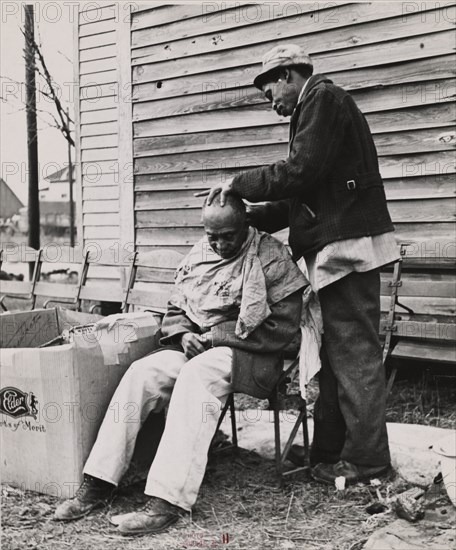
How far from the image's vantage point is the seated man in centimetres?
278

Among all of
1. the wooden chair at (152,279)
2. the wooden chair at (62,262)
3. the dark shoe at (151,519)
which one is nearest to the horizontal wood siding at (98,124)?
the wooden chair at (62,262)

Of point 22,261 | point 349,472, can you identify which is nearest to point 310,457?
point 349,472

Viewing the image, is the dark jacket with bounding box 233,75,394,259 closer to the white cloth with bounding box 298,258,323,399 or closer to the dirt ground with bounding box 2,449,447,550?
the white cloth with bounding box 298,258,323,399

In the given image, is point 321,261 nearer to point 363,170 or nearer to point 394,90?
point 363,170

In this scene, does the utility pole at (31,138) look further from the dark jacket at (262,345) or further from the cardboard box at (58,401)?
the dark jacket at (262,345)

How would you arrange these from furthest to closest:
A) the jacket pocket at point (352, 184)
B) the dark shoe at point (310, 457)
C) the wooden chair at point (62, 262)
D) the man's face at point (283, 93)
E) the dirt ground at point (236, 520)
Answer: the wooden chair at point (62, 262) < the dark shoe at point (310, 457) < the man's face at point (283, 93) < the jacket pocket at point (352, 184) < the dirt ground at point (236, 520)

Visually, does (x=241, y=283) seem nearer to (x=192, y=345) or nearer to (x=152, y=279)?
(x=192, y=345)

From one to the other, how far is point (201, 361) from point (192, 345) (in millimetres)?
200

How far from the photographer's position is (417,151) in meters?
4.86

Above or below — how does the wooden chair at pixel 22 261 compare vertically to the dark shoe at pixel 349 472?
above

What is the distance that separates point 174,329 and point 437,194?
239cm

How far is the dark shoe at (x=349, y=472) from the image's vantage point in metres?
3.16

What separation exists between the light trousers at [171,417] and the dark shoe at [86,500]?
0.08m

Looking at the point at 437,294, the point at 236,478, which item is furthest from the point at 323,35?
the point at 236,478
